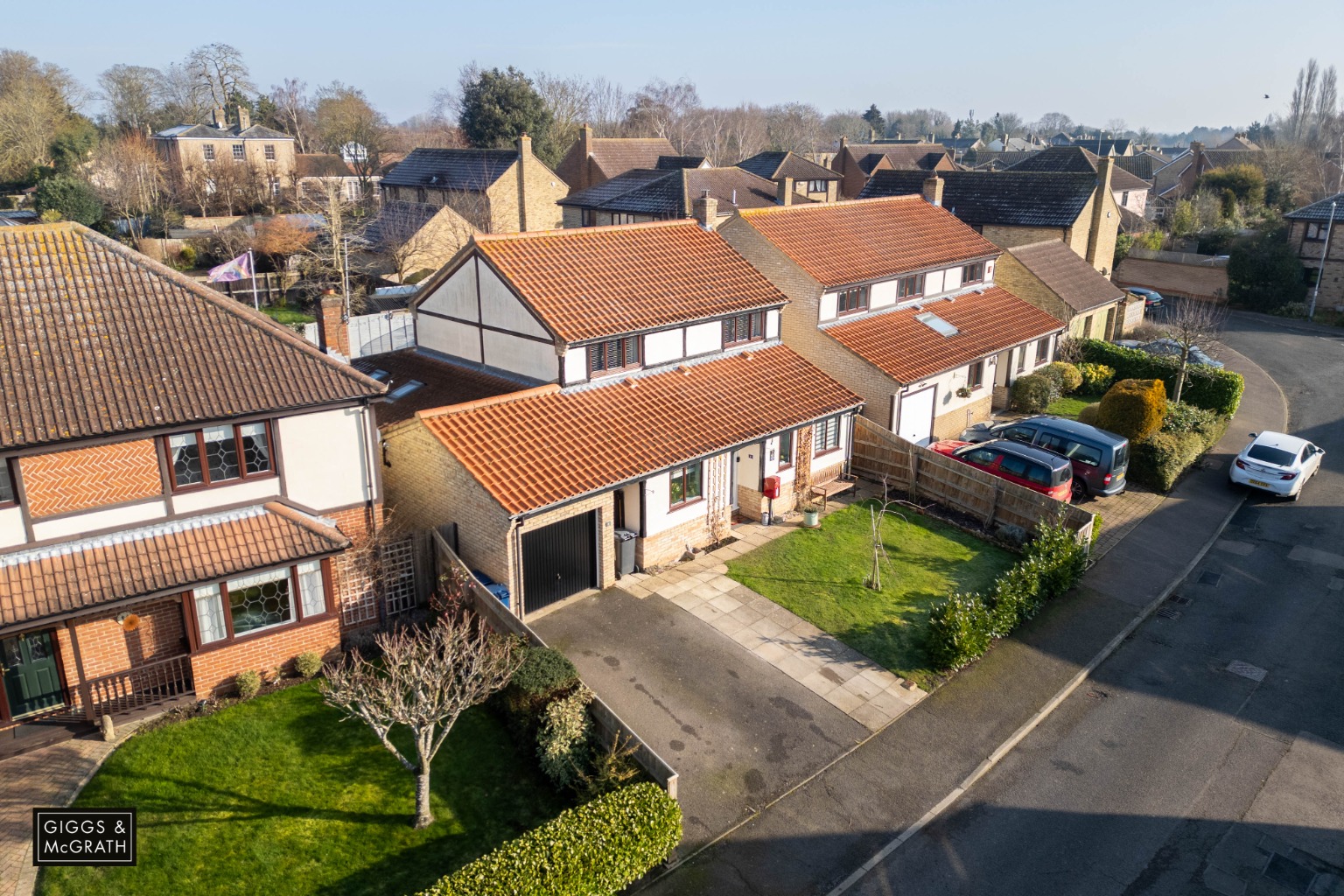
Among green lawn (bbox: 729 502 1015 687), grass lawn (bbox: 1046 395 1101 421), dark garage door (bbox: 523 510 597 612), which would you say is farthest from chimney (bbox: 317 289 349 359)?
grass lawn (bbox: 1046 395 1101 421)

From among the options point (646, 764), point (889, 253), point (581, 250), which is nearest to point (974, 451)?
point (889, 253)

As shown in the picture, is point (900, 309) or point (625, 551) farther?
point (900, 309)

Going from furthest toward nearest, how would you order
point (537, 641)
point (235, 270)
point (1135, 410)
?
point (235, 270) → point (1135, 410) → point (537, 641)

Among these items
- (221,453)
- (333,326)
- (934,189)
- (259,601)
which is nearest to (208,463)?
(221,453)

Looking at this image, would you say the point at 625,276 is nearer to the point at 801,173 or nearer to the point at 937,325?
the point at 937,325

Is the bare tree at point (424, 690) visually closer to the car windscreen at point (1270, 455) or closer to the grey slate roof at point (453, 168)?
the car windscreen at point (1270, 455)

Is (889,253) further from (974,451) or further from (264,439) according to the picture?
(264,439)
